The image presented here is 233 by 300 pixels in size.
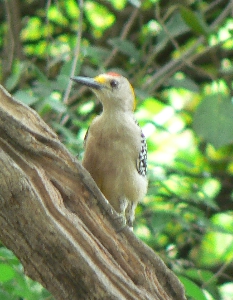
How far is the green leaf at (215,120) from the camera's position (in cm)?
349

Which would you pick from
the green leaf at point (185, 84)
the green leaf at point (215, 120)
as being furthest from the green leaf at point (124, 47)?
the green leaf at point (215, 120)

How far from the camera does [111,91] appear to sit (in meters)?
3.18

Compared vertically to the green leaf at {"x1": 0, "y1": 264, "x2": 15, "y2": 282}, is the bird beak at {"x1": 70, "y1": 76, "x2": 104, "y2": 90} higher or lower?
higher

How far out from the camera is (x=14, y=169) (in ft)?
6.91

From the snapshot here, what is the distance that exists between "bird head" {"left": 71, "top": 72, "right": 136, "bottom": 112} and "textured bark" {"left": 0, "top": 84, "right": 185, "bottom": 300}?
0.82 meters

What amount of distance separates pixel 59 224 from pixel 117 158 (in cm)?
78

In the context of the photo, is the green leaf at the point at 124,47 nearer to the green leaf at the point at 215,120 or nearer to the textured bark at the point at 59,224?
the green leaf at the point at 215,120

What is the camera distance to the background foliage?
3490 millimetres

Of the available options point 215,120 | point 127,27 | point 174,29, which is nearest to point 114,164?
point 215,120

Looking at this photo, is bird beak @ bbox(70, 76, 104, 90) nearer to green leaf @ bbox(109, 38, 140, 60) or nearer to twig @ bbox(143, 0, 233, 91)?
green leaf @ bbox(109, 38, 140, 60)

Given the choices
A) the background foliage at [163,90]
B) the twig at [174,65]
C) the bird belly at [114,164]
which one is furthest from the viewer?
the twig at [174,65]

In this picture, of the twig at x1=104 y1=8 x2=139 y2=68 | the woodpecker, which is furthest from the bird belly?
the twig at x1=104 y1=8 x2=139 y2=68

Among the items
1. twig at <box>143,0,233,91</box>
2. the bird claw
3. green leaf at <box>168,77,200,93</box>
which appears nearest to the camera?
the bird claw

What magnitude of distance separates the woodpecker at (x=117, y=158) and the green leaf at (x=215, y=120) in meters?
0.62
